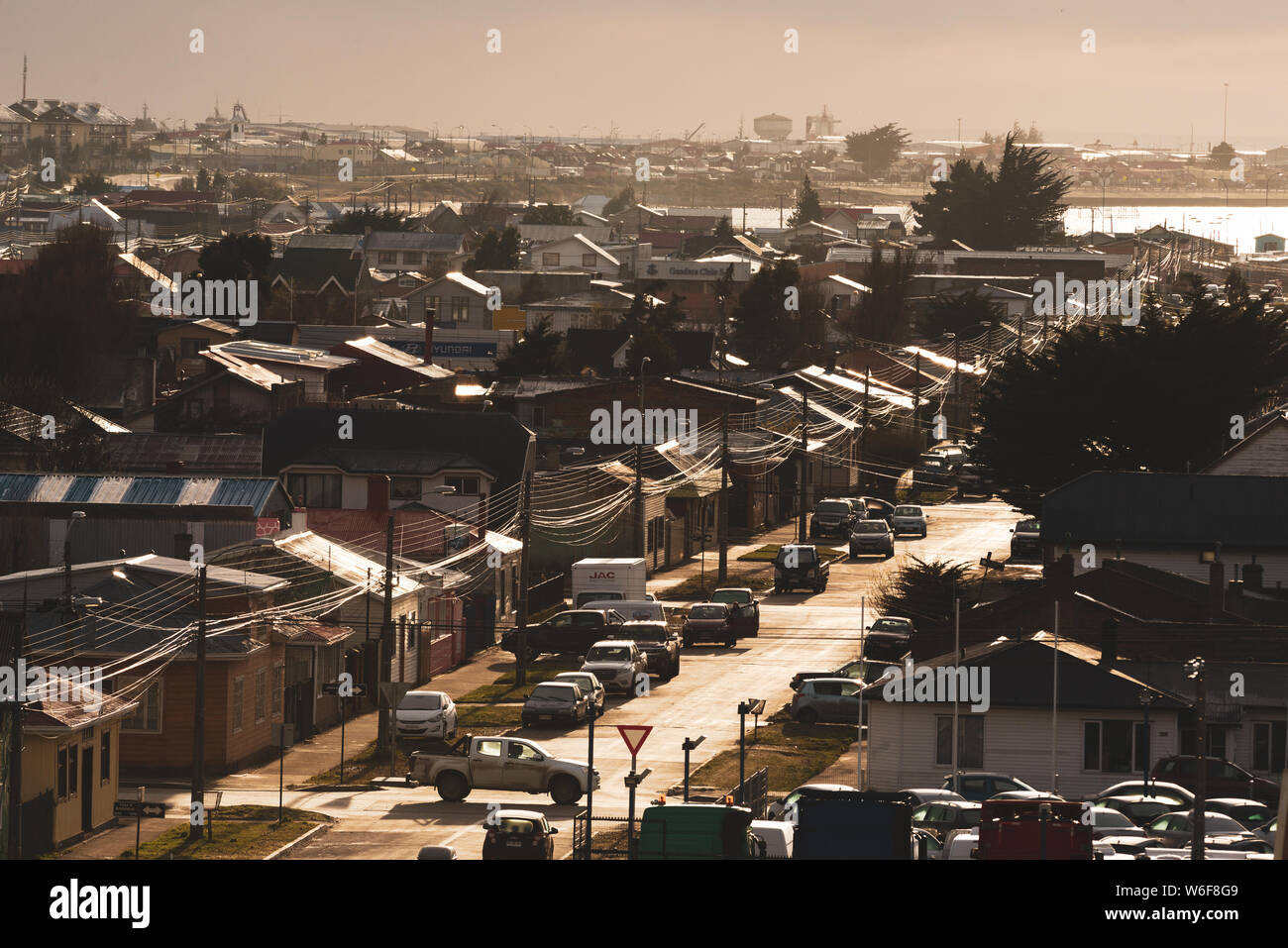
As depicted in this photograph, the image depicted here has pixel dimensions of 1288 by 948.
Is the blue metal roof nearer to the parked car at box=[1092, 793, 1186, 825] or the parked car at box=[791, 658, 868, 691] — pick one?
the parked car at box=[791, 658, 868, 691]

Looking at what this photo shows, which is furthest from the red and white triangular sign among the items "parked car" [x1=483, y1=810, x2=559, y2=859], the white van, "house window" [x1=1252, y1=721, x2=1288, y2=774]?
"house window" [x1=1252, y1=721, x2=1288, y2=774]

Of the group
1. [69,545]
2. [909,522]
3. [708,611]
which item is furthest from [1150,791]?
[909,522]

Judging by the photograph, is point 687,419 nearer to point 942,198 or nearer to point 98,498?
point 98,498

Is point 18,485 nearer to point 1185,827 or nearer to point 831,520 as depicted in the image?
point 831,520

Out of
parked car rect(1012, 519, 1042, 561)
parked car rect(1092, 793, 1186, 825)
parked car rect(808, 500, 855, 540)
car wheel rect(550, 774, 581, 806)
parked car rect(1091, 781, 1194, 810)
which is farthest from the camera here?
parked car rect(808, 500, 855, 540)
